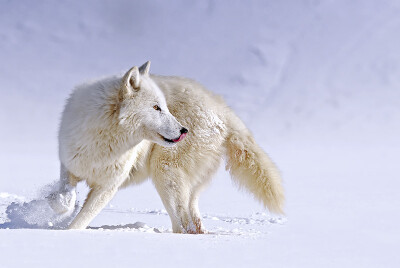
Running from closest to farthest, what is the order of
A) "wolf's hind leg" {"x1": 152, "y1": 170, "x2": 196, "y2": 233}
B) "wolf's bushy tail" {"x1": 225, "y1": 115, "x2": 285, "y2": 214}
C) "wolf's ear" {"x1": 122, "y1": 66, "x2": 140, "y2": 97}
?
"wolf's ear" {"x1": 122, "y1": 66, "x2": 140, "y2": 97}, "wolf's hind leg" {"x1": 152, "y1": 170, "x2": 196, "y2": 233}, "wolf's bushy tail" {"x1": 225, "y1": 115, "x2": 285, "y2": 214}

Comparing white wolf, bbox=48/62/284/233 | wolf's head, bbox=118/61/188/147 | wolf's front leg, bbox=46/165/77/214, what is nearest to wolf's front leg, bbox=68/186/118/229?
white wolf, bbox=48/62/284/233

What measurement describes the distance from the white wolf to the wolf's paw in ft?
0.04

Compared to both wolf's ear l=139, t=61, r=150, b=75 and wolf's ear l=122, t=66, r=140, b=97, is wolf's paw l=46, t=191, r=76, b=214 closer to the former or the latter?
wolf's ear l=122, t=66, r=140, b=97

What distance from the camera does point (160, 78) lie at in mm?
6629

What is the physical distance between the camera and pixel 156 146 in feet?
20.1

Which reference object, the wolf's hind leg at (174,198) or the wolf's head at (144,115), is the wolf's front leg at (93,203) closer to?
the wolf's hind leg at (174,198)

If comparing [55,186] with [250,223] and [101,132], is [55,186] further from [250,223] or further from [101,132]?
[250,223]

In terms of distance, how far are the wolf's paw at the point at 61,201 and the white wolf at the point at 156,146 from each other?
0.5 inches

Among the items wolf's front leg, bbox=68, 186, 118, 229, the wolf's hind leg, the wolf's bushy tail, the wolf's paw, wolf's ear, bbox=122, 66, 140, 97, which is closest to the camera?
wolf's ear, bbox=122, 66, 140, 97

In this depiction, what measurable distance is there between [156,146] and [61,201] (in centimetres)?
130

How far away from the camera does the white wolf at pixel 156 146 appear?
5.52m

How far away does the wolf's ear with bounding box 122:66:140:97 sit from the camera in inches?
214

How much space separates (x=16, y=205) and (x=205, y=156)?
247cm

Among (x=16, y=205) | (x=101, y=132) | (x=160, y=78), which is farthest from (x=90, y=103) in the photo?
(x=16, y=205)
